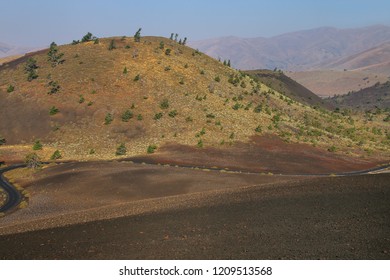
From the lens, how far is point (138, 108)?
2749 inches

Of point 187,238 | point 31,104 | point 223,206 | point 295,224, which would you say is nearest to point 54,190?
point 223,206

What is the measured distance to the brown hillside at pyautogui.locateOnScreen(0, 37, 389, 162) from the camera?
61.9 meters

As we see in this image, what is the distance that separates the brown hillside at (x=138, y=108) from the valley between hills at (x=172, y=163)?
0.34 meters

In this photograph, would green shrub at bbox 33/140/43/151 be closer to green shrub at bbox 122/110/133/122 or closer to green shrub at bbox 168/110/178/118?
green shrub at bbox 122/110/133/122

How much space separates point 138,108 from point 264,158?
26.6 m

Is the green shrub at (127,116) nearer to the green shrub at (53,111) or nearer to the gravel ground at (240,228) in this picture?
the green shrub at (53,111)

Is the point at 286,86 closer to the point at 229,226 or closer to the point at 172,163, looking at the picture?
the point at 172,163

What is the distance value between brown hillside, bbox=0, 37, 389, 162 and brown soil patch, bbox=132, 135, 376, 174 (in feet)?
10.4

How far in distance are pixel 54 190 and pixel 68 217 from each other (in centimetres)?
1575

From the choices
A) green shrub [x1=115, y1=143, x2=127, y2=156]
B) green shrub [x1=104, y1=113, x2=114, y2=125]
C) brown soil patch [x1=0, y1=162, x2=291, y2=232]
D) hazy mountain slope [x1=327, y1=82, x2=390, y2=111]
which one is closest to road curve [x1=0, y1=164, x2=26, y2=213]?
brown soil patch [x1=0, y1=162, x2=291, y2=232]

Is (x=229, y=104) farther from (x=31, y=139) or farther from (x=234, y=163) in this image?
(x=31, y=139)

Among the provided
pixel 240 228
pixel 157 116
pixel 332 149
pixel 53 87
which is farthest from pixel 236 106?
pixel 240 228

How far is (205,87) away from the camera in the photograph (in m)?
81.4

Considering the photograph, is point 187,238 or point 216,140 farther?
point 216,140
